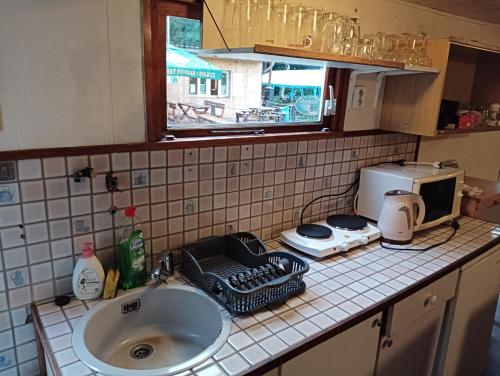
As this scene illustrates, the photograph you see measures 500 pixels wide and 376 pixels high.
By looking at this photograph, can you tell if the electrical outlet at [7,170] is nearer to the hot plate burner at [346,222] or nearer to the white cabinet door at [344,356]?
the white cabinet door at [344,356]

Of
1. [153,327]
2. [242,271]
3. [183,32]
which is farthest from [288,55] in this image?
[153,327]

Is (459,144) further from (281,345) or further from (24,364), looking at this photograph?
(24,364)

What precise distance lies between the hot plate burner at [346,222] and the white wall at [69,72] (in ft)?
3.49

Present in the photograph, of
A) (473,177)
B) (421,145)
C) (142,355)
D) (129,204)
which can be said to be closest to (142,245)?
(129,204)

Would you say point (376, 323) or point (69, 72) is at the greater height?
point (69, 72)

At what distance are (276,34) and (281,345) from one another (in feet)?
3.48

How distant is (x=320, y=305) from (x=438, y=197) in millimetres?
1098

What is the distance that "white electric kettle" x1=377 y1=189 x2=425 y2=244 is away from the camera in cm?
179

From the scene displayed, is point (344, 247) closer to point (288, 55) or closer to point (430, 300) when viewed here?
point (430, 300)

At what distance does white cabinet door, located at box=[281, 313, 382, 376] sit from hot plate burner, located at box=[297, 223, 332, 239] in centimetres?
45

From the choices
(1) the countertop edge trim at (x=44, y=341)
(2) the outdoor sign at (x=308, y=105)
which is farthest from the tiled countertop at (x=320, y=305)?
(2) the outdoor sign at (x=308, y=105)

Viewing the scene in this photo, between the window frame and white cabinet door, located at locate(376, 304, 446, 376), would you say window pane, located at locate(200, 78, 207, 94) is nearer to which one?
the window frame

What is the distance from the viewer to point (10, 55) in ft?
3.49

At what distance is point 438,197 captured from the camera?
2.03m
